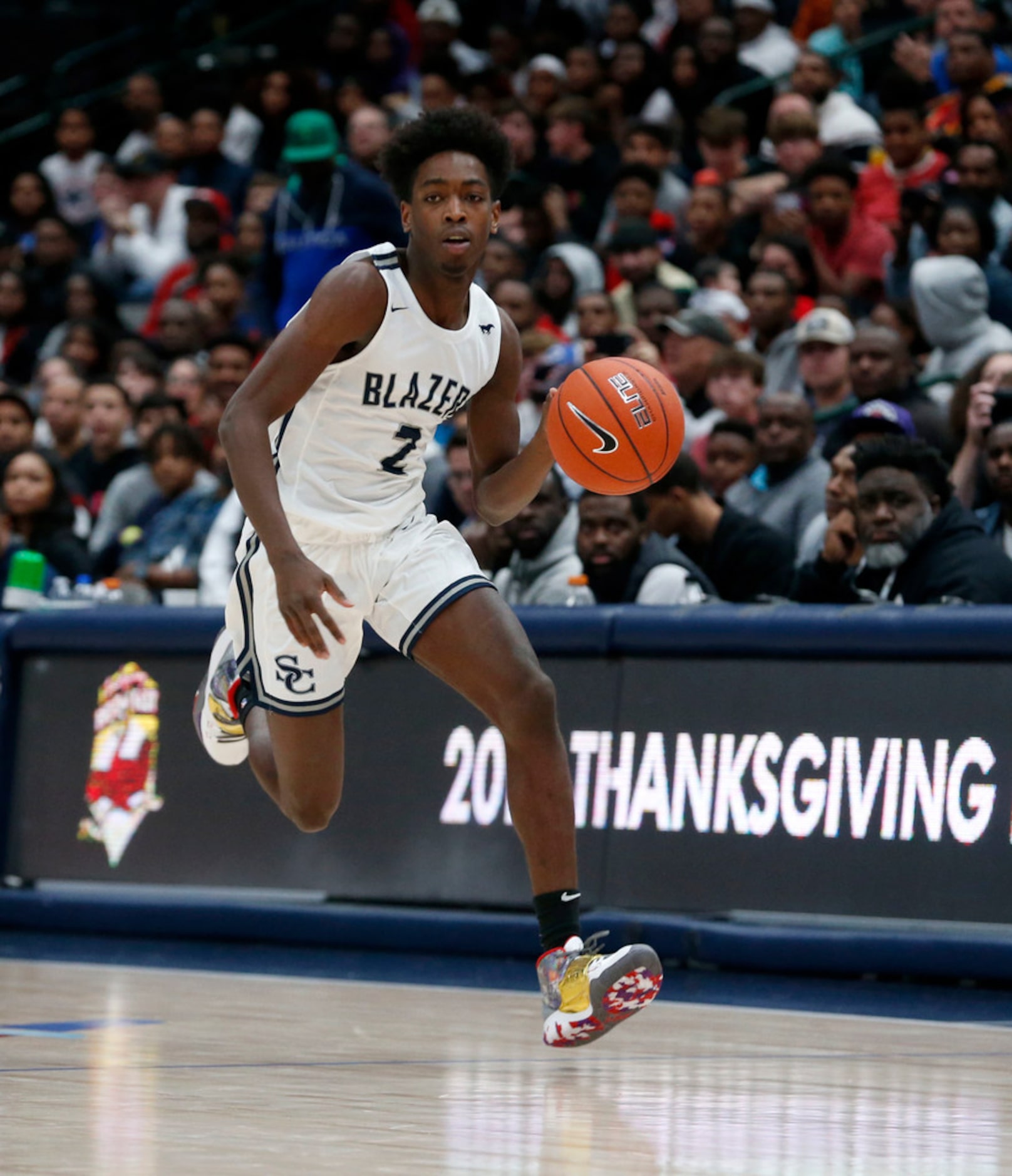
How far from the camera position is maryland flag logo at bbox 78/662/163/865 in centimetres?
906

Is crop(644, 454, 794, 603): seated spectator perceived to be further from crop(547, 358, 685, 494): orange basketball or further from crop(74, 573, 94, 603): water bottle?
crop(547, 358, 685, 494): orange basketball

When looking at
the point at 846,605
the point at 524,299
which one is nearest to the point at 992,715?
the point at 846,605

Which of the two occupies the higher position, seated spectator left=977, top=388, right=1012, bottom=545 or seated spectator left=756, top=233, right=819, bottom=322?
seated spectator left=756, top=233, right=819, bottom=322

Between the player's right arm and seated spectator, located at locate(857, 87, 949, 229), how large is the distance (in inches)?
282

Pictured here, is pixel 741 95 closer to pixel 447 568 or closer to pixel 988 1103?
pixel 447 568

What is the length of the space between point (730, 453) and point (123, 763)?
3.14m

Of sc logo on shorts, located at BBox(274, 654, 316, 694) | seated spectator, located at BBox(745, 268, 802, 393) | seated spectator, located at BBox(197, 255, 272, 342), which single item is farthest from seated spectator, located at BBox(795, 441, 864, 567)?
seated spectator, located at BBox(197, 255, 272, 342)

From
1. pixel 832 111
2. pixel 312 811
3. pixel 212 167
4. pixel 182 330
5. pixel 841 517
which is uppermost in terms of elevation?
pixel 832 111

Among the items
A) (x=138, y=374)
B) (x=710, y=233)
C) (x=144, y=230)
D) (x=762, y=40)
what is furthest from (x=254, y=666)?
(x=144, y=230)

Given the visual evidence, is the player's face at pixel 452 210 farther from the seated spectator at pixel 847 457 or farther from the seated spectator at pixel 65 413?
the seated spectator at pixel 65 413

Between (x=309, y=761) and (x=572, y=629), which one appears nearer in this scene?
(x=309, y=761)

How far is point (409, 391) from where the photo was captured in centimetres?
583

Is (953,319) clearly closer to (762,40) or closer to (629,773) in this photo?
(629,773)

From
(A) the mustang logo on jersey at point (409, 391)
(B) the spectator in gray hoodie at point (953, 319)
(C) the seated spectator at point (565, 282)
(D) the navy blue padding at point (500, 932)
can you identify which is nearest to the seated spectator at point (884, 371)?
(B) the spectator in gray hoodie at point (953, 319)
